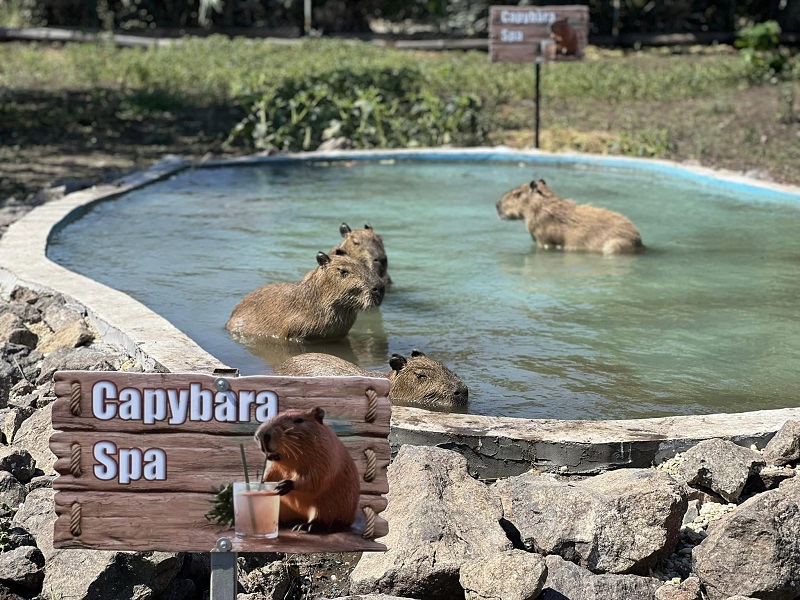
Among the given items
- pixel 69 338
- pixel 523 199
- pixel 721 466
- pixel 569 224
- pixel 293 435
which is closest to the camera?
pixel 293 435

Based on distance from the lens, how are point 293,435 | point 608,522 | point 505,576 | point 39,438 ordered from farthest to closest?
point 39,438 → point 608,522 → point 505,576 → point 293,435

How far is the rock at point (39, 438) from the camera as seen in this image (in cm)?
501

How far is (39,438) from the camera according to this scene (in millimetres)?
5172

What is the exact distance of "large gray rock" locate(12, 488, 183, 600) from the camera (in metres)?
4.01

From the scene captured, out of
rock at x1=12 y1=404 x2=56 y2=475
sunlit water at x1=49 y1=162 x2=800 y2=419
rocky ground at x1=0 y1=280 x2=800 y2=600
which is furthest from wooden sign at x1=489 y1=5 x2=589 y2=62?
rocky ground at x1=0 y1=280 x2=800 y2=600

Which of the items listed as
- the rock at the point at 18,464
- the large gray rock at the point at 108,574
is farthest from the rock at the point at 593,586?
the rock at the point at 18,464

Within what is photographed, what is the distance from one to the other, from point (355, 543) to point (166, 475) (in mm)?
607

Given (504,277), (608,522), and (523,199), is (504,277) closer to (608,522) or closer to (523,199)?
(523,199)

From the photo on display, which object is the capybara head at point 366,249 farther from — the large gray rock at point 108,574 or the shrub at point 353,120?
the shrub at point 353,120

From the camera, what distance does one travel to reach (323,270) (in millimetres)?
6852

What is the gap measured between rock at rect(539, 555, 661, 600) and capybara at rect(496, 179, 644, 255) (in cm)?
564

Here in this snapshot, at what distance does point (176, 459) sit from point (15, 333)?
3588 millimetres

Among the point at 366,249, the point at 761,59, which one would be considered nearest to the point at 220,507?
the point at 366,249

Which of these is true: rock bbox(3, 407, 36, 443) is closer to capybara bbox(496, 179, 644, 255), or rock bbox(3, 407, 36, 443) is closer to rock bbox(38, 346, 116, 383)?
rock bbox(38, 346, 116, 383)
